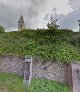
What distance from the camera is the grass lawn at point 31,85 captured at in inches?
787

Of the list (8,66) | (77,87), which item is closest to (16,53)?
(8,66)

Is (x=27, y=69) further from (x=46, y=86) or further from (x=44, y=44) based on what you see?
(x=44, y=44)

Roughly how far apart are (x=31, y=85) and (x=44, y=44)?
19.0 ft

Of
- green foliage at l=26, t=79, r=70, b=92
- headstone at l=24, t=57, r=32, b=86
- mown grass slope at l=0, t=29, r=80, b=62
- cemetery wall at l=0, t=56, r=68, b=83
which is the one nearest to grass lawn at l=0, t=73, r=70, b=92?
green foliage at l=26, t=79, r=70, b=92

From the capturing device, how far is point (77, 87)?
20.6 metres

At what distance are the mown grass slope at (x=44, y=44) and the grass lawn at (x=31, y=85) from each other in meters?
2.51

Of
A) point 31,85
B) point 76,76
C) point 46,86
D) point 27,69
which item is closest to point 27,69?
point 27,69

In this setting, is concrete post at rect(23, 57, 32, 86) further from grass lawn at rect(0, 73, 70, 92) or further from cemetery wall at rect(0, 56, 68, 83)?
cemetery wall at rect(0, 56, 68, 83)

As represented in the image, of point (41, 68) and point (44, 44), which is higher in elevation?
point (44, 44)

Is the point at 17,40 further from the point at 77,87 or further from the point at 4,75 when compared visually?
the point at 77,87

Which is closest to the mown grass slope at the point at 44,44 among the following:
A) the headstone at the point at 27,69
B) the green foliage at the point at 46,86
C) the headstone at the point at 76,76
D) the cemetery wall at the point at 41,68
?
the cemetery wall at the point at 41,68

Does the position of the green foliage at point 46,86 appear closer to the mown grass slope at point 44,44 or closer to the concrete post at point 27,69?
the concrete post at point 27,69

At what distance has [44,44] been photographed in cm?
2470

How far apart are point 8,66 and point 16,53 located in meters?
1.59
